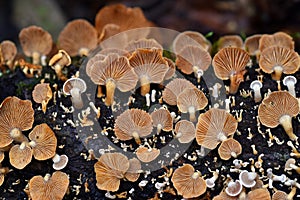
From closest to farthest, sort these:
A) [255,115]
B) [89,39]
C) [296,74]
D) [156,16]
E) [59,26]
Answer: [255,115] < [296,74] < [89,39] < [59,26] < [156,16]

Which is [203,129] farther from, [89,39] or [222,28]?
[222,28]

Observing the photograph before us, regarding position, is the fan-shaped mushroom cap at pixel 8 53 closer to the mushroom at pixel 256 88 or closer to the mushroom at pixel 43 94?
the mushroom at pixel 43 94

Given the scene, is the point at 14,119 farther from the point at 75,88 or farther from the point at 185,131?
the point at 185,131

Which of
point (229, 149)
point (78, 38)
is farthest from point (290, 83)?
point (78, 38)

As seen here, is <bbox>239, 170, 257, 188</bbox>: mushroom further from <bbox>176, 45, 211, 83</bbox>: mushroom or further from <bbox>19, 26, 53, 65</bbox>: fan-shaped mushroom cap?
<bbox>19, 26, 53, 65</bbox>: fan-shaped mushroom cap

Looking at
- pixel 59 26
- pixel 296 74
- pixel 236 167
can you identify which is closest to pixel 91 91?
pixel 236 167

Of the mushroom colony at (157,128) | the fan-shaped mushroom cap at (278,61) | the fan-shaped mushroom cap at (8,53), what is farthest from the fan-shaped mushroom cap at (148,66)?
the fan-shaped mushroom cap at (8,53)
